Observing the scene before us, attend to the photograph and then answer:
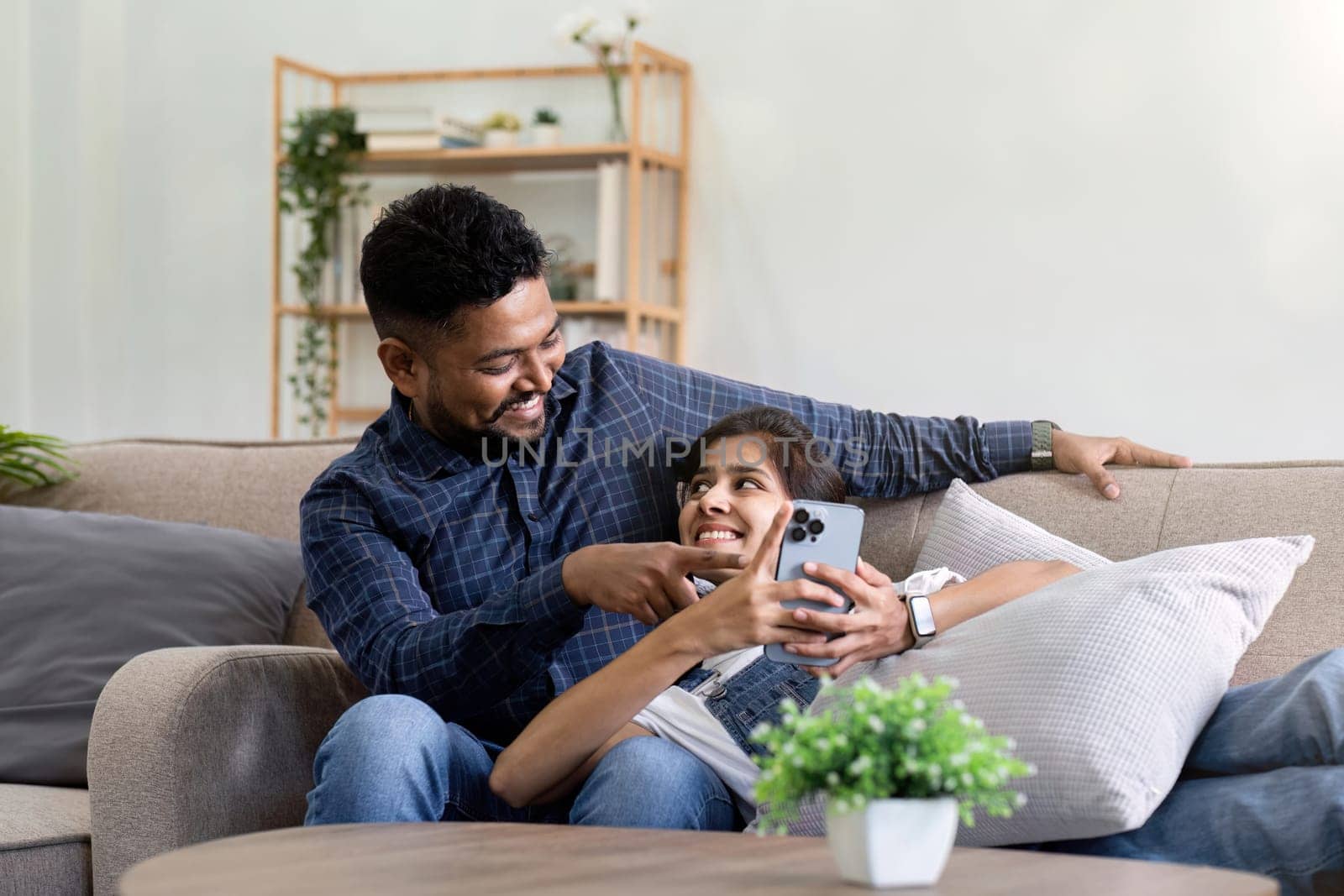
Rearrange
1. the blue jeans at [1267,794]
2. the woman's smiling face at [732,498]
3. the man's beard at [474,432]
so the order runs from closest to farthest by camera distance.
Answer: the blue jeans at [1267,794], the woman's smiling face at [732,498], the man's beard at [474,432]

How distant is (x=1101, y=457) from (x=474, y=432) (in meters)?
0.81

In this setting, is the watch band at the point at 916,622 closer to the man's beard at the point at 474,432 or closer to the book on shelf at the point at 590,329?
the man's beard at the point at 474,432

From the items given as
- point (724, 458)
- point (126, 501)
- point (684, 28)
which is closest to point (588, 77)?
point (684, 28)

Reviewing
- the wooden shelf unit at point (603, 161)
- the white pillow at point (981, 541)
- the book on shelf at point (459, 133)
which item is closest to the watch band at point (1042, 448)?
the white pillow at point (981, 541)

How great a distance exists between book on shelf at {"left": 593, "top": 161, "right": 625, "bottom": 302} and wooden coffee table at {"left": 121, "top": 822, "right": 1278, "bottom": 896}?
2901 mm

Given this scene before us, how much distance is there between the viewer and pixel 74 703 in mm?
1904

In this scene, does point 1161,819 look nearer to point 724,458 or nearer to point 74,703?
point 724,458

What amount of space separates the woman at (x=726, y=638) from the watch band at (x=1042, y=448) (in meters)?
0.29

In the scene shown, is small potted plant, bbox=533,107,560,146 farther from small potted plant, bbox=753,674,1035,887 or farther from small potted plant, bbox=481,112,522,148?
small potted plant, bbox=753,674,1035,887

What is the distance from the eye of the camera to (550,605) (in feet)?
4.79

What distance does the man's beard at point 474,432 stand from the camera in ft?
5.88

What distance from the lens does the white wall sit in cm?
343

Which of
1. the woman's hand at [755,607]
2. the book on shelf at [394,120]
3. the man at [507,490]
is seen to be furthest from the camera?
the book on shelf at [394,120]

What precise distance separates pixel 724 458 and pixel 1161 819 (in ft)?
2.23
